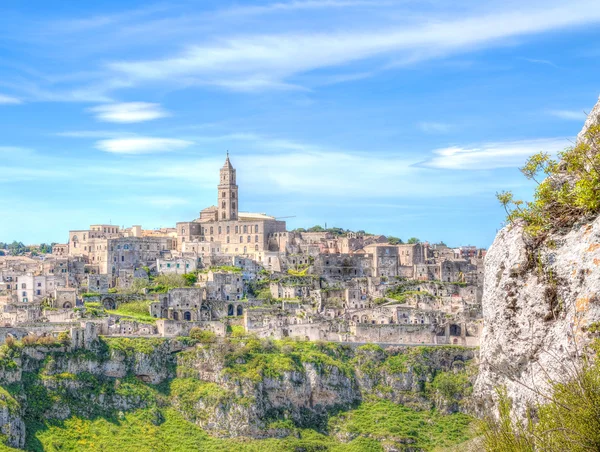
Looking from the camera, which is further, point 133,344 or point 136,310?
point 136,310

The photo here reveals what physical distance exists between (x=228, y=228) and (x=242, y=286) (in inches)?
873

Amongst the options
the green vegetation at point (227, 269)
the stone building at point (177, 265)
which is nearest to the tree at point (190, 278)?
the green vegetation at point (227, 269)

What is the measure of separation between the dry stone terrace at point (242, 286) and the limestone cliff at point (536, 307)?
6180 centimetres

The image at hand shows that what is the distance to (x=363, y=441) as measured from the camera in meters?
67.8

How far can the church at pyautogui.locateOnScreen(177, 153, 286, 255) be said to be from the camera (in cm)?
10594

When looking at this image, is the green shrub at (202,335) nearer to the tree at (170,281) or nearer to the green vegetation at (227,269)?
the tree at (170,281)

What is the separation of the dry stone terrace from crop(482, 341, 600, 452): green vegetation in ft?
202

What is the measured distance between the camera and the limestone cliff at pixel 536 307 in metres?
9.48

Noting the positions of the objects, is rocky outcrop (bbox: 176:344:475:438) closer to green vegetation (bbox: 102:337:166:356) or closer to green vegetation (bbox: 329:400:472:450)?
green vegetation (bbox: 329:400:472:450)

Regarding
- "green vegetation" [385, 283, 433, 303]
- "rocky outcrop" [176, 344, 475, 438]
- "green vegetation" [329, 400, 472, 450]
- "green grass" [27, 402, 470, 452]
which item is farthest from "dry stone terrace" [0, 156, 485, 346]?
"green grass" [27, 402, 470, 452]

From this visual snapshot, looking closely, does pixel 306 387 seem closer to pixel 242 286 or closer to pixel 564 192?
pixel 242 286

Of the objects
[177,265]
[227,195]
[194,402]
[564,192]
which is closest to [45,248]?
[227,195]

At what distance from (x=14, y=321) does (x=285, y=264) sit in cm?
3401

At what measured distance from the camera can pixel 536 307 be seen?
32.7 ft
